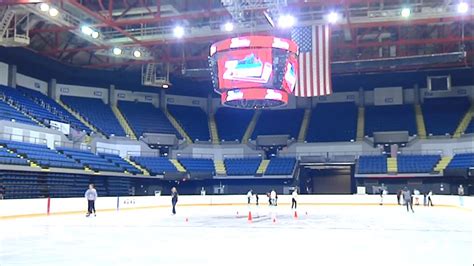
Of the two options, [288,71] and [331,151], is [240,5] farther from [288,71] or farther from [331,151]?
[331,151]

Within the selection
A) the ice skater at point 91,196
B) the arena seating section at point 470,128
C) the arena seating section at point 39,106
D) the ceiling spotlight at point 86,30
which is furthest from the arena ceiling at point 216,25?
the ice skater at point 91,196

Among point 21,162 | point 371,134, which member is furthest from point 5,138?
point 371,134

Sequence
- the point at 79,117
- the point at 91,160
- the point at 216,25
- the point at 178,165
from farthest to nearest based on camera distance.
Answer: the point at 178,165
the point at 79,117
the point at 91,160
the point at 216,25

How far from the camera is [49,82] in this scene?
4516 cm

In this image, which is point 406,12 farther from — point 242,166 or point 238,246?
A: point 242,166

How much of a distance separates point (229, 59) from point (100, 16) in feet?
35.1

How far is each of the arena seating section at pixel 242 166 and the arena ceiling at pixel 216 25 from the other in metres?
9.97

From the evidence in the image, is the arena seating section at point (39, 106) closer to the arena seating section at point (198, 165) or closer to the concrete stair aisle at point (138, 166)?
the concrete stair aisle at point (138, 166)

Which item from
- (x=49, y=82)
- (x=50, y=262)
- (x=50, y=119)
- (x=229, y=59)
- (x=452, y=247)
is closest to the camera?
(x=50, y=262)

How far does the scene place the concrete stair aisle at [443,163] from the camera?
42619mm

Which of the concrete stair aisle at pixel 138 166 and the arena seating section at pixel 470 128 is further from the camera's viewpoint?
the arena seating section at pixel 470 128

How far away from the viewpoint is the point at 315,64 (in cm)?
2750

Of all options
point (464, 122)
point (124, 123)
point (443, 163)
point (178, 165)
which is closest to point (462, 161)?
point (443, 163)

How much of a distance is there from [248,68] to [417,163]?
26.8 m
